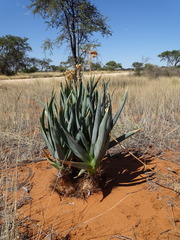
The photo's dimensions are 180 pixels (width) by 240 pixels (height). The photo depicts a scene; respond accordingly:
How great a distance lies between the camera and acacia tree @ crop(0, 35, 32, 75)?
3384 centimetres

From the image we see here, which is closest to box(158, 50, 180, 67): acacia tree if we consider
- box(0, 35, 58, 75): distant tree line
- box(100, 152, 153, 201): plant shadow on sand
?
box(0, 35, 58, 75): distant tree line

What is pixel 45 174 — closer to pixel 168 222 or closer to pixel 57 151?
pixel 57 151

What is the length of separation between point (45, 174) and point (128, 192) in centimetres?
103

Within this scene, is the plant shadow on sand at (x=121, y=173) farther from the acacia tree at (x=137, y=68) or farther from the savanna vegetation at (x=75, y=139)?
the acacia tree at (x=137, y=68)

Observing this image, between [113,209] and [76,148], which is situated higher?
[76,148]

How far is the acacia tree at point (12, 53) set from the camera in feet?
111

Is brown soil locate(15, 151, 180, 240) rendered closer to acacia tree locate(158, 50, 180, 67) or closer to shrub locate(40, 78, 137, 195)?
shrub locate(40, 78, 137, 195)

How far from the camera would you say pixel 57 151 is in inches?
77.1

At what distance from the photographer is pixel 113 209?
1756mm

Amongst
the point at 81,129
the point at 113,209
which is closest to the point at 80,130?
the point at 81,129

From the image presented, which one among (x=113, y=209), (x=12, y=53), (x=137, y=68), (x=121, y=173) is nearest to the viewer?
(x=113, y=209)

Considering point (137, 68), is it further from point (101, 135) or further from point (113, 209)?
point (113, 209)

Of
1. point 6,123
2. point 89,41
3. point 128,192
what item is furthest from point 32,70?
point 128,192

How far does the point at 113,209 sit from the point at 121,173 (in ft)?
1.83
